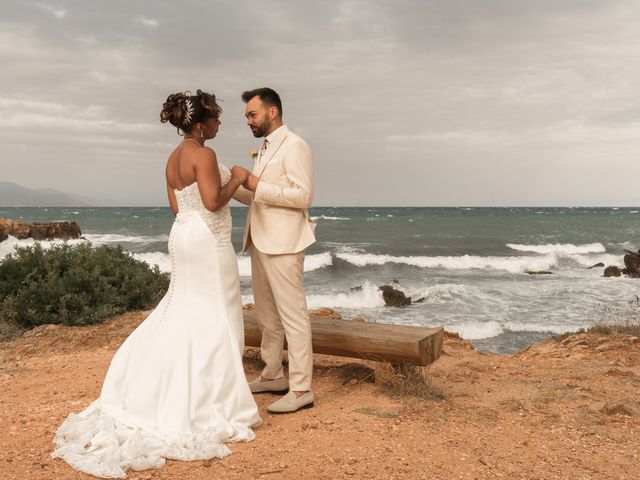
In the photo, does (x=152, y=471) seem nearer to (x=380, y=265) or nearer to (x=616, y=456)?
(x=616, y=456)

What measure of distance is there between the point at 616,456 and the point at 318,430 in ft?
6.92

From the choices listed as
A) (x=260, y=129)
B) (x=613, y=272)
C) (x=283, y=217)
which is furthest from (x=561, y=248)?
(x=260, y=129)

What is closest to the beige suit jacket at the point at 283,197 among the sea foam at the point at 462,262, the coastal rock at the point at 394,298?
the coastal rock at the point at 394,298

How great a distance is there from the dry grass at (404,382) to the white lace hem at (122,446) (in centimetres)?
152

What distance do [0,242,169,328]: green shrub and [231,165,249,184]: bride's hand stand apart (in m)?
4.87

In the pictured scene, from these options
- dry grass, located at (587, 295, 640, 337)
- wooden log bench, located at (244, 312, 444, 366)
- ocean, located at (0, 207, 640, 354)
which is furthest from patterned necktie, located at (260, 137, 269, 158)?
ocean, located at (0, 207, 640, 354)

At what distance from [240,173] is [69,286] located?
17.2 ft

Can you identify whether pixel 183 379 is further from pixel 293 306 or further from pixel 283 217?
pixel 283 217

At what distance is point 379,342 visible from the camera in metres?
5.20

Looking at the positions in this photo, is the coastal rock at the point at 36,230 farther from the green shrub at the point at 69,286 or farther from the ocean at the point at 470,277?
the green shrub at the point at 69,286

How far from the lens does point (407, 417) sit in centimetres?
464

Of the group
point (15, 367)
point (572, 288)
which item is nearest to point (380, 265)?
point (572, 288)

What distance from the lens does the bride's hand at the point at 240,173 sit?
4.49 metres

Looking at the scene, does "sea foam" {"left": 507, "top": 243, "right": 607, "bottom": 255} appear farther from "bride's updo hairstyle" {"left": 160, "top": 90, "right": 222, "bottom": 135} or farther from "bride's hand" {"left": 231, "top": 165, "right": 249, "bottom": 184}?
"bride's updo hairstyle" {"left": 160, "top": 90, "right": 222, "bottom": 135}
